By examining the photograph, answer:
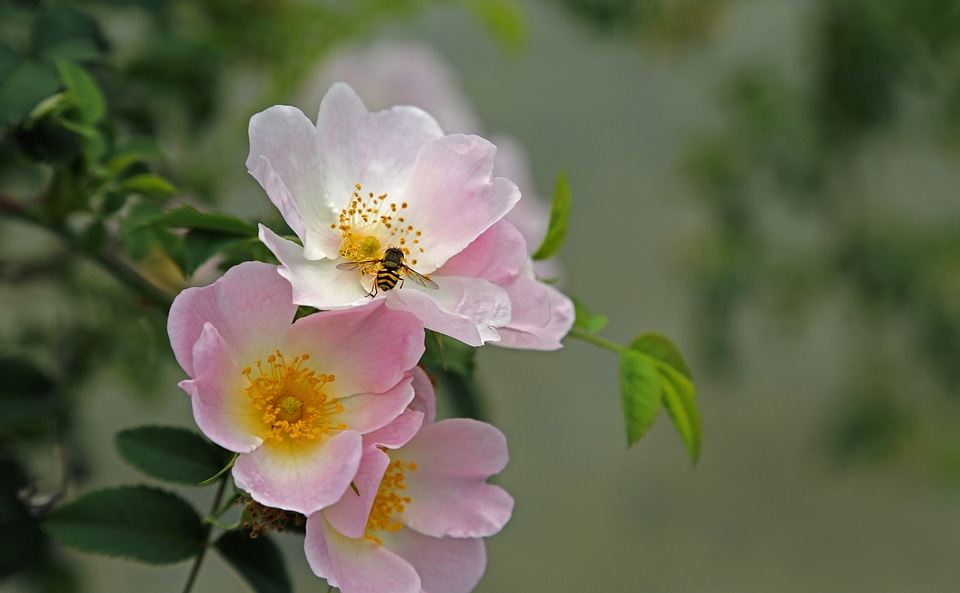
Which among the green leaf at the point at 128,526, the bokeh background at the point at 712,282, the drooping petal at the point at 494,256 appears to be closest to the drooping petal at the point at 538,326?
the drooping petal at the point at 494,256

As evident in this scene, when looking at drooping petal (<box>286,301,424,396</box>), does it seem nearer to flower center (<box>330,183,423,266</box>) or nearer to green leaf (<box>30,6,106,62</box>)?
flower center (<box>330,183,423,266</box>)

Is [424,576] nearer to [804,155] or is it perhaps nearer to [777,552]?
[804,155]

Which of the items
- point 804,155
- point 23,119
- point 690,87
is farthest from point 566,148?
point 23,119

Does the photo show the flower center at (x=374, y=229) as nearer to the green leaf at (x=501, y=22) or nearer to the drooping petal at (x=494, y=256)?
the drooping petal at (x=494, y=256)

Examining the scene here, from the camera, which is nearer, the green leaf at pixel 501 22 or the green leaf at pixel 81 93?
the green leaf at pixel 81 93

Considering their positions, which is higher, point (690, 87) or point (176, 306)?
point (690, 87)

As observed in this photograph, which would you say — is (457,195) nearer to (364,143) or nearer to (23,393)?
(364,143)

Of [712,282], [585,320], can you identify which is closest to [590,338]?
[585,320]
